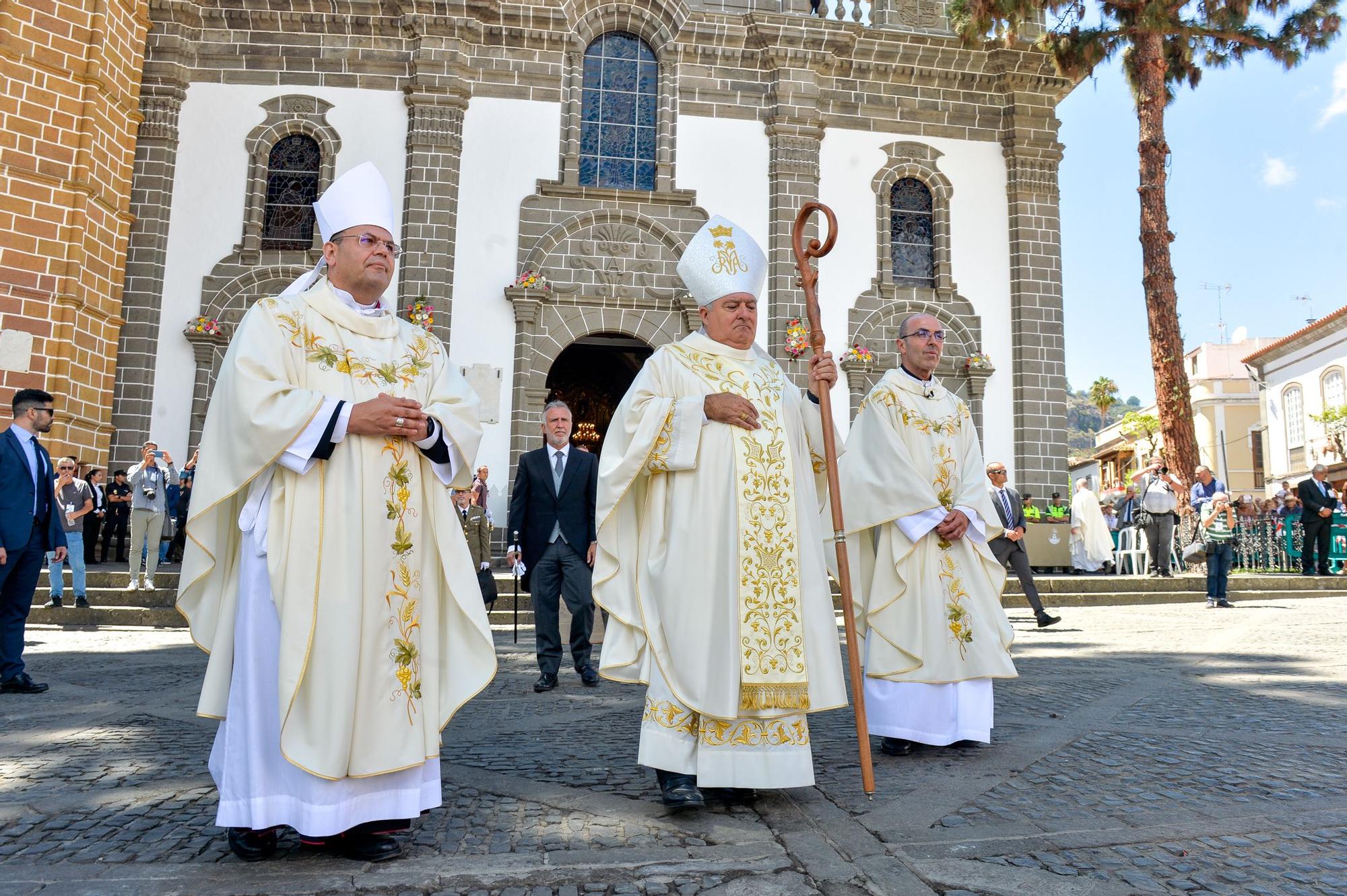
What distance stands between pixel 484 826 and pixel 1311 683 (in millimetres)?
5844

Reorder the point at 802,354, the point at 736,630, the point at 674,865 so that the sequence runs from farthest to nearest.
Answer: the point at 802,354, the point at 736,630, the point at 674,865

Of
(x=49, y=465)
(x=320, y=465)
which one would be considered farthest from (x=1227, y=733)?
(x=49, y=465)

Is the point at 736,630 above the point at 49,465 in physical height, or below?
below

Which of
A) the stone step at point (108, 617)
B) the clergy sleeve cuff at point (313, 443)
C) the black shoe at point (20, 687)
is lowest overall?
Answer: the black shoe at point (20, 687)

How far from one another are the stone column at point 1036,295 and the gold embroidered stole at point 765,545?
13506 mm

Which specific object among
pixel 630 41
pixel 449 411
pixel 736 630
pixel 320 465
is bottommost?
pixel 736 630

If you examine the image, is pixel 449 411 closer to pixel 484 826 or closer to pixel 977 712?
pixel 484 826

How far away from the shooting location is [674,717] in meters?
3.68

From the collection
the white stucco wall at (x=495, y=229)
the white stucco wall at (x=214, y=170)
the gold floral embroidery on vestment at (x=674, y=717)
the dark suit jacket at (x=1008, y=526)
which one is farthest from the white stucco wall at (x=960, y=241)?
the gold floral embroidery on vestment at (x=674, y=717)

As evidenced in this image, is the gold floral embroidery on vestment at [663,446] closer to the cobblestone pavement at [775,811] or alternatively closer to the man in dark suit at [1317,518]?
the cobblestone pavement at [775,811]

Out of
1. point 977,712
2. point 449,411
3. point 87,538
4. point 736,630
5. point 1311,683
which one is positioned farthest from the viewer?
point 87,538

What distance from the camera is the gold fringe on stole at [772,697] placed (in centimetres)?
365

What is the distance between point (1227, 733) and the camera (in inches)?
192

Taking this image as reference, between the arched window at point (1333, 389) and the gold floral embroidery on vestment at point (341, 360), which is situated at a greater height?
the arched window at point (1333, 389)
